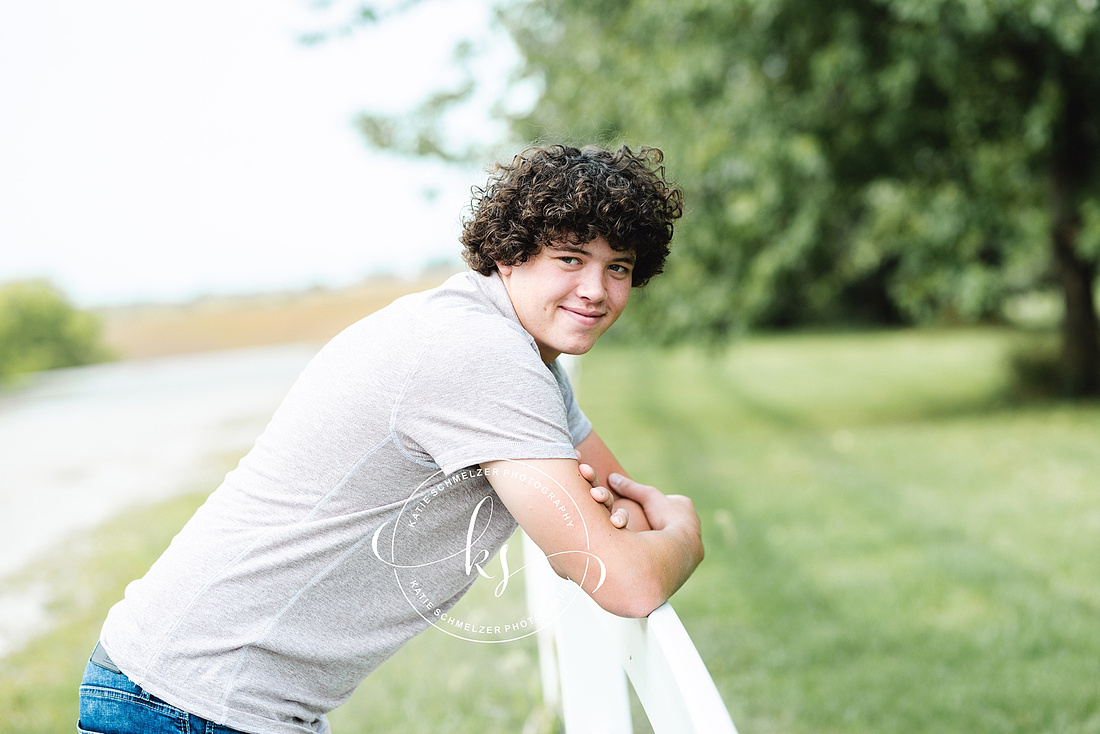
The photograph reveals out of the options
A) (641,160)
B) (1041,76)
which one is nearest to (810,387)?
(1041,76)

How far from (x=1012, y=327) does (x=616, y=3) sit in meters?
7.43

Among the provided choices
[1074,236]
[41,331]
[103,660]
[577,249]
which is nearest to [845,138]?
[1074,236]

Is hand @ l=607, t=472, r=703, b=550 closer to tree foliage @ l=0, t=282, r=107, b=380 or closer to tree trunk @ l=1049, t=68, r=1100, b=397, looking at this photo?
tree trunk @ l=1049, t=68, r=1100, b=397

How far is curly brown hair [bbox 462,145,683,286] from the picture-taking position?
1.56 m

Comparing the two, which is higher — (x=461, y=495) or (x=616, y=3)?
(x=616, y=3)

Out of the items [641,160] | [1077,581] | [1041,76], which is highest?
[1041,76]

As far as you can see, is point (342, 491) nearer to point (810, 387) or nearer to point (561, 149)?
point (561, 149)

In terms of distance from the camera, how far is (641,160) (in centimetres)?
175

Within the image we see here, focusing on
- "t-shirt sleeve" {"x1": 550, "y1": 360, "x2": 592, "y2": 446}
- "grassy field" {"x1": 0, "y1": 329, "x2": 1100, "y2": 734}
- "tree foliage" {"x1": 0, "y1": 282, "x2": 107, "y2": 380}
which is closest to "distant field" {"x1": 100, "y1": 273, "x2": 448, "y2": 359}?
"tree foliage" {"x1": 0, "y1": 282, "x2": 107, "y2": 380}

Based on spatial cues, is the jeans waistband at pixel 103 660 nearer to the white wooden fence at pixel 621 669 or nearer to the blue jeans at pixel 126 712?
the blue jeans at pixel 126 712

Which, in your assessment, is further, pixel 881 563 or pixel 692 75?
pixel 692 75

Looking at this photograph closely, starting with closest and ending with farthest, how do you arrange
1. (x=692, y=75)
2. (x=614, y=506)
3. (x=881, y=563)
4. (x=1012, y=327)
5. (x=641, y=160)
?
(x=614, y=506), (x=641, y=160), (x=881, y=563), (x=692, y=75), (x=1012, y=327)

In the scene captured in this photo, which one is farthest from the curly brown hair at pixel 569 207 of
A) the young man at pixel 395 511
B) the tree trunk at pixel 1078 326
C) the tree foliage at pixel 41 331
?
the tree foliage at pixel 41 331

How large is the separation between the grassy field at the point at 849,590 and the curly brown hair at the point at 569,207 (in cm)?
86
